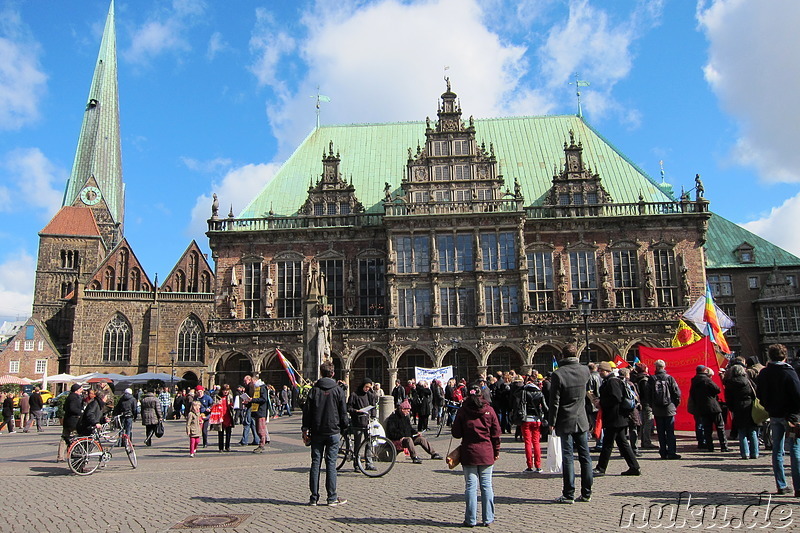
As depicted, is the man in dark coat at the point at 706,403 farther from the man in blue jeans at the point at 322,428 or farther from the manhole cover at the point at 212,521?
the manhole cover at the point at 212,521

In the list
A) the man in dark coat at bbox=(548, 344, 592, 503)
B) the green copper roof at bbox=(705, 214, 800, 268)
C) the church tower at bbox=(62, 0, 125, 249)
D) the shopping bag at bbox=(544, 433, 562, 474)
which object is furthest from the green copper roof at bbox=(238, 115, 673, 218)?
the church tower at bbox=(62, 0, 125, 249)

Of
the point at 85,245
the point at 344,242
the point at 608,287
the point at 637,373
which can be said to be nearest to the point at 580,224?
the point at 608,287

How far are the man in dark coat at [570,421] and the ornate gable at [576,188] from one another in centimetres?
3464

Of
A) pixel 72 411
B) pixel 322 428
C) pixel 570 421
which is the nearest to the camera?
pixel 570 421

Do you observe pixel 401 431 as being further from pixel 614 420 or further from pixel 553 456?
pixel 614 420

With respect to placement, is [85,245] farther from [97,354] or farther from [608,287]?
[608,287]

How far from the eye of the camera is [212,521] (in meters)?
8.27

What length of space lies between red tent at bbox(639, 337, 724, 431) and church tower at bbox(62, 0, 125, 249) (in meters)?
81.5

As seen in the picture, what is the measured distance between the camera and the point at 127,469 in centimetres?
1394

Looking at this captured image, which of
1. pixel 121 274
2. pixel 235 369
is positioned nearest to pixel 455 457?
pixel 235 369

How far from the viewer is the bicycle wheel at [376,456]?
12.0 metres

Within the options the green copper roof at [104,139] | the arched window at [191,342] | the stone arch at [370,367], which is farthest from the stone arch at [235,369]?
the green copper roof at [104,139]

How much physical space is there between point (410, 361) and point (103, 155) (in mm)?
69515

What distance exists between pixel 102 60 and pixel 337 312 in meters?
76.1
